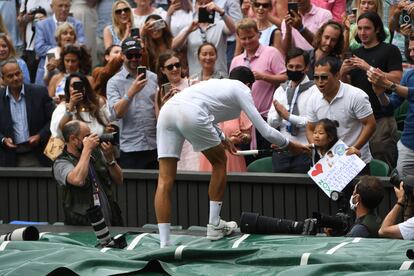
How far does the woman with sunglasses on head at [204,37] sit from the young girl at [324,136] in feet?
8.43

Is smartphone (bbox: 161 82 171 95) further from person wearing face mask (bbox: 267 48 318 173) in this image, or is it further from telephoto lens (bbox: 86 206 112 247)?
telephoto lens (bbox: 86 206 112 247)

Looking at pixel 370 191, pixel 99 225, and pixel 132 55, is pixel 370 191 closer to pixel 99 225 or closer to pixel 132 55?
pixel 99 225

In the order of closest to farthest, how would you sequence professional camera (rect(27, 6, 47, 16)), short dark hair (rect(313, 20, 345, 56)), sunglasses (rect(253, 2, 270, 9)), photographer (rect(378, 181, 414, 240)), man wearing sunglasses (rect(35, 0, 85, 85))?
photographer (rect(378, 181, 414, 240)), short dark hair (rect(313, 20, 345, 56)), sunglasses (rect(253, 2, 270, 9)), man wearing sunglasses (rect(35, 0, 85, 85)), professional camera (rect(27, 6, 47, 16))

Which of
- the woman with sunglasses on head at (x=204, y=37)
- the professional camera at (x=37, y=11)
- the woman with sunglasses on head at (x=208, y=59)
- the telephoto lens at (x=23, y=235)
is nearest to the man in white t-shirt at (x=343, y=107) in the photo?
the woman with sunglasses on head at (x=208, y=59)

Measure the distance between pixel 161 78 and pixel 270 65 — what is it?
1.18 meters

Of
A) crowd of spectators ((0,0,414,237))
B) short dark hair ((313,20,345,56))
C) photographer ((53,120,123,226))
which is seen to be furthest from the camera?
short dark hair ((313,20,345,56))

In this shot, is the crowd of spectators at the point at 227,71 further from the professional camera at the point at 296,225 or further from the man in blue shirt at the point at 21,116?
the professional camera at the point at 296,225

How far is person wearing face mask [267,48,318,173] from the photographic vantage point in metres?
13.2

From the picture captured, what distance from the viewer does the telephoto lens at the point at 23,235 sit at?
11.3 metres

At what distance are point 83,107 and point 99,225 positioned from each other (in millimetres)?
3042

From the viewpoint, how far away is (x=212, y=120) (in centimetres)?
1114

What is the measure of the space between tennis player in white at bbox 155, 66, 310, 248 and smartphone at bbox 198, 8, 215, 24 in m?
3.22

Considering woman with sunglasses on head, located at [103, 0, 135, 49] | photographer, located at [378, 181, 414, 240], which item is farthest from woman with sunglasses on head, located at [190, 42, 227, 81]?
photographer, located at [378, 181, 414, 240]

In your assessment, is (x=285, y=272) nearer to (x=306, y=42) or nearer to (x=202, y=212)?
(x=202, y=212)
